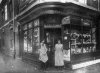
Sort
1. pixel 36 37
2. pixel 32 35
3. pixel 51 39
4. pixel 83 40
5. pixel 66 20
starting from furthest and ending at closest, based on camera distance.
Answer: pixel 32 35, pixel 83 40, pixel 36 37, pixel 51 39, pixel 66 20

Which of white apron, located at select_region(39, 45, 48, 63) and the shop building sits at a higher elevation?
the shop building

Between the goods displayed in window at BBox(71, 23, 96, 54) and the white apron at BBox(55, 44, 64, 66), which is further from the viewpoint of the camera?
the goods displayed in window at BBox(71, 23, 96, 54)

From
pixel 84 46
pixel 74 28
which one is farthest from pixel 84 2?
pixel 84 46

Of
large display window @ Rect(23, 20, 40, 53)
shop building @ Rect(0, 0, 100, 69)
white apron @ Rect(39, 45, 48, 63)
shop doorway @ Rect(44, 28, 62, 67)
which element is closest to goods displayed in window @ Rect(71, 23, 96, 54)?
shop building @ Rect(0, 0, 100, 69)

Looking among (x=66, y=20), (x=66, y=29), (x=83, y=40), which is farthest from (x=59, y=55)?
(x=83, y=40)

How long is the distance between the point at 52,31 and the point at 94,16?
4816 mm

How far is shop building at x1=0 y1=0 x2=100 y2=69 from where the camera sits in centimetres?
1084

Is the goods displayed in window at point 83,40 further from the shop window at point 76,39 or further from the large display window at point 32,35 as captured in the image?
the large display window at point 32,35

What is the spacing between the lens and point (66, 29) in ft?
36.6

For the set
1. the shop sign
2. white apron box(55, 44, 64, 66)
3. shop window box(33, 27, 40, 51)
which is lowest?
white apron box(55, 44, 64, 66)

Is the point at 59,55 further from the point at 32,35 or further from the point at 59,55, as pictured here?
the point at 32,35

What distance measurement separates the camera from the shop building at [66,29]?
10.8 m

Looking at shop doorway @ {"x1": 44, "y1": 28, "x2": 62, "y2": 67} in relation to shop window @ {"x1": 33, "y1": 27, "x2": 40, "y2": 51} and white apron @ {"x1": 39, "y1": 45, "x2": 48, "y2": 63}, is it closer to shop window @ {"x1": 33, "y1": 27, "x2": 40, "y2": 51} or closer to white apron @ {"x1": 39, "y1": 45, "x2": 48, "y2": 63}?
white apron @ {"x1": 39, "y1": 45, "x2": 48, "y2": 63}

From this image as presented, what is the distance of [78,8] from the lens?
38.4ft
